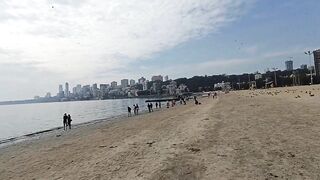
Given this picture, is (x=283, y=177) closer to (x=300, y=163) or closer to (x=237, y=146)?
(x=300, y=163)

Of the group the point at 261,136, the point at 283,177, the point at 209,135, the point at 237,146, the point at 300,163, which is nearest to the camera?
the point at 283,177

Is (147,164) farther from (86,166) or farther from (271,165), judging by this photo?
(271,165)

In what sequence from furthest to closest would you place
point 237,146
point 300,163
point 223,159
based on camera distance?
point 237,146
point 223,159
point 300,163

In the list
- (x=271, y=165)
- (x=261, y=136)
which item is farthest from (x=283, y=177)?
(x=261, y=136)

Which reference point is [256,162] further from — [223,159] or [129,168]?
[129,168]

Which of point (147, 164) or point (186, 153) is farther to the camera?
point (186, 153)

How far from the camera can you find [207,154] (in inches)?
423

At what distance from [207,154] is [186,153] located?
0.77 m

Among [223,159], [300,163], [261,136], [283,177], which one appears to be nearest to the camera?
[283,177]

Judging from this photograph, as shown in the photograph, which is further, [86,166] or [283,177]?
[86,166]

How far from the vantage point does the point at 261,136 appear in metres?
13.5

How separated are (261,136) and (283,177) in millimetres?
5809

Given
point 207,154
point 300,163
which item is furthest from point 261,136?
point 300,163

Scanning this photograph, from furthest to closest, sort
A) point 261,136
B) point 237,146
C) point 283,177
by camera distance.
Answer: point 261,136, point 237,146, point 283,177
